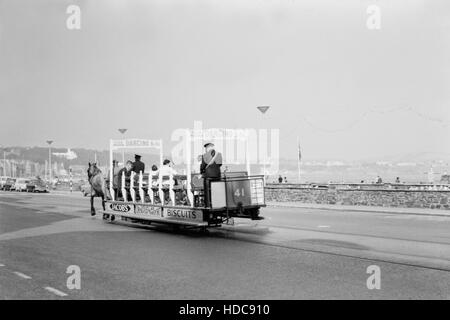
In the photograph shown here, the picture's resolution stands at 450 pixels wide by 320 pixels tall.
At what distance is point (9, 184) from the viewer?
228 feet

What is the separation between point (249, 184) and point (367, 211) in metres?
10.3

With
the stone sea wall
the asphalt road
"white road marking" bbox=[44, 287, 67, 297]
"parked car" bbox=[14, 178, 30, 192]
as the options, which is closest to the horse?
the asphalt road

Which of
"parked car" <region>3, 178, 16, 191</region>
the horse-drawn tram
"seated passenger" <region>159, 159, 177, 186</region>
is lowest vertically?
"parked car" <region>3, 178, 16, 191</region>

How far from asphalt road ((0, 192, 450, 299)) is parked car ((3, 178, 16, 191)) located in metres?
55.3

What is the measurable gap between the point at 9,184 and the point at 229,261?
65.7 meters

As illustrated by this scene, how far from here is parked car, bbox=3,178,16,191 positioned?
68.0 metres

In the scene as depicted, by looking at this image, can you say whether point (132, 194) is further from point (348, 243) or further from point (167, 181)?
point (348, 243)

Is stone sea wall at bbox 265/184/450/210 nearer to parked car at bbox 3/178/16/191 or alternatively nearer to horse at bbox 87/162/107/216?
horse at bbox 87/162/107/216

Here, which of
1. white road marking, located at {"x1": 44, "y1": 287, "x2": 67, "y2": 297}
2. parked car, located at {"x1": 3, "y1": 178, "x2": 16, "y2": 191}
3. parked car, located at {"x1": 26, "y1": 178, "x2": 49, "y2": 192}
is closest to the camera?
white road marking, located at {"x1": 44, "y1": 287, "x2": 67, "y2": 297}

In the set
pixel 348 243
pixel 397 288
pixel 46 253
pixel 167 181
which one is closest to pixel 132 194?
pixel 167 181

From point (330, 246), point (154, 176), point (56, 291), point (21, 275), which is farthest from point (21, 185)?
point (56, 291)

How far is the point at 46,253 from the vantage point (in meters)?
11.2

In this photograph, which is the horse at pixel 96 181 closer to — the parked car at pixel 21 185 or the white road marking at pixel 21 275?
the white road marking at pixel 21 275

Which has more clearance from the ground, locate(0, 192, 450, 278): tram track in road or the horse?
the horse
